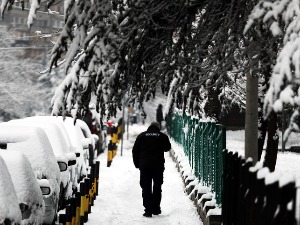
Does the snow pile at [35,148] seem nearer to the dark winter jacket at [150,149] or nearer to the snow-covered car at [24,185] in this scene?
the snow-covered car at [24,185]

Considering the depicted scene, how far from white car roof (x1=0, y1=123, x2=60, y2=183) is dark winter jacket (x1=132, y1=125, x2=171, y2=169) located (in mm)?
2689

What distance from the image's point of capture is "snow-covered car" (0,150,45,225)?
8406 millimetres

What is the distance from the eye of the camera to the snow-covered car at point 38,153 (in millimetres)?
10930

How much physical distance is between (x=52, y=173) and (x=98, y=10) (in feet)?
13.1

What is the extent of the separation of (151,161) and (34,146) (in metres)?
3.24

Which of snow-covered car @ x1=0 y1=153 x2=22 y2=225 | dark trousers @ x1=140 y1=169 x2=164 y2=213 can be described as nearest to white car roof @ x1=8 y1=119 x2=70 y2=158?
dark trousers @ x1=140 y1=169 x2=164 y2=213

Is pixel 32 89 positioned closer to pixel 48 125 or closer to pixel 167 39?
pixel 48 125

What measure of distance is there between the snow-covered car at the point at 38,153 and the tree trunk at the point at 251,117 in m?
2.98

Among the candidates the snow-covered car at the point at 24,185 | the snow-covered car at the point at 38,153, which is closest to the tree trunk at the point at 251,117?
the snow-covered car at the point at 38,153

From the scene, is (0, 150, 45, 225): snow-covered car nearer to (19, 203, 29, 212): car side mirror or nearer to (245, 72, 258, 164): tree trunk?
(19, 203, 29, 212): car side mirror

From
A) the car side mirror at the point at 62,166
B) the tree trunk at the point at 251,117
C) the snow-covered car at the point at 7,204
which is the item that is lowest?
the car side mirror at the point at 62,166

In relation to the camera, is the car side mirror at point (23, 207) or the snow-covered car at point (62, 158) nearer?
the car side mirror at point (23, 207)

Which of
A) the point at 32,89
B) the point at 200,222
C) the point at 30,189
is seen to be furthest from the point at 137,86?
the point at 32,89

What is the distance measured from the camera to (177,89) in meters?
10.2
